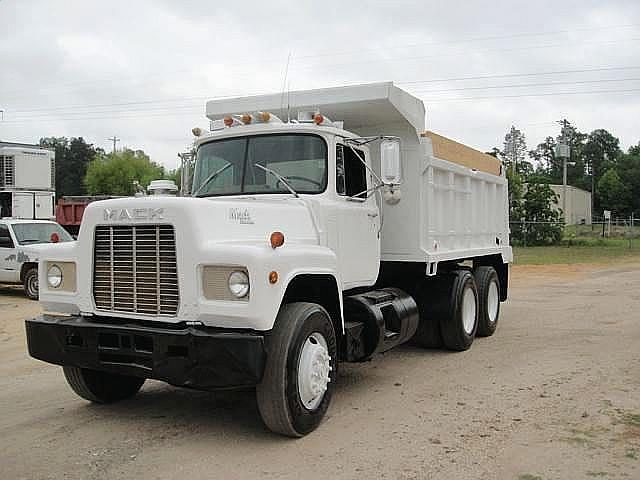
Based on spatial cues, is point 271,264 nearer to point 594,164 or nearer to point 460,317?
point 460,317

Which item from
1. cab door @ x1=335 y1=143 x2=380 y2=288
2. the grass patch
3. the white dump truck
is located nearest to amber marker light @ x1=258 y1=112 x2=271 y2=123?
the white dump truck

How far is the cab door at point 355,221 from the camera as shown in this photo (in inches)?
274

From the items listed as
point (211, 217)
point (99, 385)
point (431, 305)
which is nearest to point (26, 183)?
point (431, 305)

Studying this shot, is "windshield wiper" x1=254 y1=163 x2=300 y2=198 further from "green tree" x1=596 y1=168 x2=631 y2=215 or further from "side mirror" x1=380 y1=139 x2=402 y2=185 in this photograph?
"green tree" x1=596 y1=168 x2=631 y2=215

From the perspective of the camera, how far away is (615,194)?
263ft

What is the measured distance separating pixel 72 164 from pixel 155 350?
86.4 m

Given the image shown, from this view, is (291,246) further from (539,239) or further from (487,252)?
(539,239)

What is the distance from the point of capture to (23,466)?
5.03 meters

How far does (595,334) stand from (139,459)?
24.8ft

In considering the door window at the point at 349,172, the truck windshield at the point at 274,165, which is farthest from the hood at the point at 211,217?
the door window at the point at 349,172

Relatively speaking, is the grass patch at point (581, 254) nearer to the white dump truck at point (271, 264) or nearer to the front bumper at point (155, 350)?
the white dump truck at point (271, 264)

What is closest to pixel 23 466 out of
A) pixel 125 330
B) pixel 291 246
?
pixel 125 330

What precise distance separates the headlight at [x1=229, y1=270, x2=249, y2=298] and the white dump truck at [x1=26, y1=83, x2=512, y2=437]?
0.01m

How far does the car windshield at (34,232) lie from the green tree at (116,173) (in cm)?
5167
